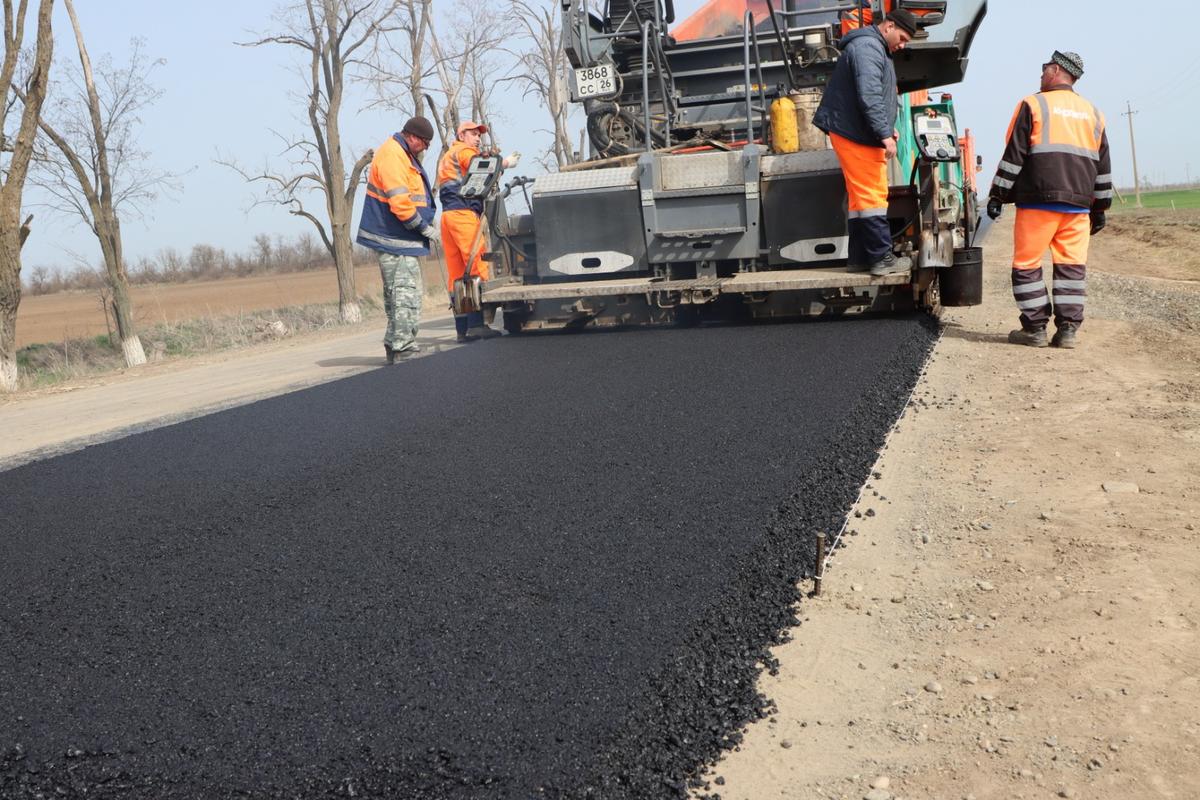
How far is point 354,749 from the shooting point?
1938 mm

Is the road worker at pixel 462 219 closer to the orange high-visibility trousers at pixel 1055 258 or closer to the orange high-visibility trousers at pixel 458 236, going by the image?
the orange high-visibility trousers at pixel 458 236

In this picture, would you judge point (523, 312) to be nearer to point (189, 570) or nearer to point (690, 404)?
Answer: point (690, 404)

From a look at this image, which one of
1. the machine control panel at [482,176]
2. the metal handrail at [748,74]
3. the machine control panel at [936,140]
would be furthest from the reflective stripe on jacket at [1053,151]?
the machine control panel at [482,176]

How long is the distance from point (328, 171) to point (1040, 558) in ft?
56.9

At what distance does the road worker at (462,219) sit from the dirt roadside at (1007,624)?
13.1 feet

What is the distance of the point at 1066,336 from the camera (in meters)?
6.46

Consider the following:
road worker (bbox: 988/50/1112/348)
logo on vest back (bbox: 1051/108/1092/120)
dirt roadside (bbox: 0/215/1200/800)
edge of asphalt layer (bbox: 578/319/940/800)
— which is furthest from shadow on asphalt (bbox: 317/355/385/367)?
edge of asphalt layer (bbox: 578/319/940/800)

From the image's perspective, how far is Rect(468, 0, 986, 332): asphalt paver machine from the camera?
22.1 ft

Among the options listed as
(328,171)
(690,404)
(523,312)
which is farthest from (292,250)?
(690,404)

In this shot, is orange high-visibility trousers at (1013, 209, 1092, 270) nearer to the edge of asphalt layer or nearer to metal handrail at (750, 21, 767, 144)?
metal handrail at (750, 21, 767, 144)

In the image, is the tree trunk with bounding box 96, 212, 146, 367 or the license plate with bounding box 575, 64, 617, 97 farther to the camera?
the tree trunk with bounding box 96, 212, 146, 367

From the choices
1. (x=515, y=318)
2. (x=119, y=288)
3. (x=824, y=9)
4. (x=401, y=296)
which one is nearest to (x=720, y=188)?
(x=824, y=9)

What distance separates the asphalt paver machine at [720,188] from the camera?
675cm

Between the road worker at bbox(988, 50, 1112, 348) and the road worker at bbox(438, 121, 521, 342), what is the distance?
11.4ft
